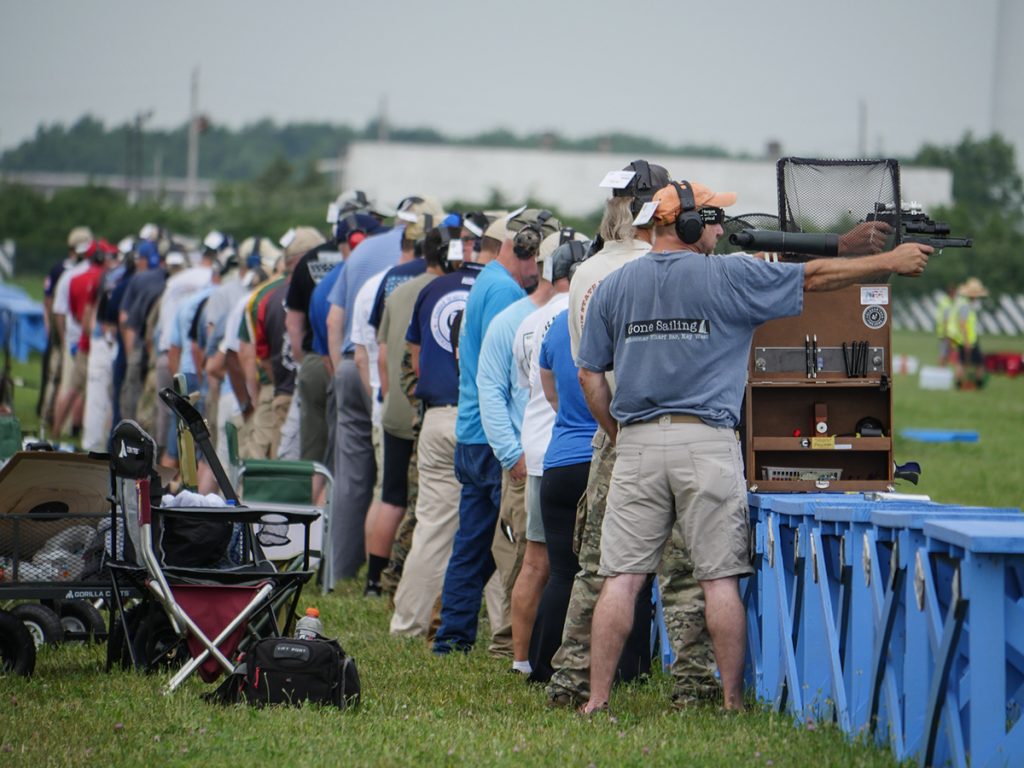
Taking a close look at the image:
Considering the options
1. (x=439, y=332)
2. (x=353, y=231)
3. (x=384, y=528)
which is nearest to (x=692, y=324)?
(x=439, y=332)

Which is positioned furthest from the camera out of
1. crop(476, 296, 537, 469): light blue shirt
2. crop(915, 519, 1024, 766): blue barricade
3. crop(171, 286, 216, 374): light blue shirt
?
crop(171, 286, 216, 374): light blue shirt

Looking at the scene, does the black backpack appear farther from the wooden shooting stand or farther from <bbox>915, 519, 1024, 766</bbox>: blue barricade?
<bbox>915, 519, 1024, 766</bbox>: blue barricade

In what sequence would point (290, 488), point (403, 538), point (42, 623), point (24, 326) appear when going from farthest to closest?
point (24, 326), point (290, 488), point (403, 538), point (42, 623)

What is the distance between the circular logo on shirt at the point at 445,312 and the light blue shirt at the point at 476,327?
2.13ft

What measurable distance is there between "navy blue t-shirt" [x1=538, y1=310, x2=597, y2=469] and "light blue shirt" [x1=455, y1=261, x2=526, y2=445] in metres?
1.13

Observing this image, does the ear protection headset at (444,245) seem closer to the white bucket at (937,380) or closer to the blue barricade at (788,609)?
the blue barricade at (788,609)

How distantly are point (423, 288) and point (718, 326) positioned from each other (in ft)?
11.7

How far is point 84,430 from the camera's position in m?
19.0

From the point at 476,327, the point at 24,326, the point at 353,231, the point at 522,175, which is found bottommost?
the point at 24,326

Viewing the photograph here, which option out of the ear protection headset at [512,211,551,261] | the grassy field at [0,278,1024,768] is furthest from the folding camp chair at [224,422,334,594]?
the ear protection headset at [512,211,551,261]

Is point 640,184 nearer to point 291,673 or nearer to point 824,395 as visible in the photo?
point 824,395

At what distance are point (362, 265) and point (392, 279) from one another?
1.01m

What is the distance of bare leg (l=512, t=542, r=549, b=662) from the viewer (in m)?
7.96

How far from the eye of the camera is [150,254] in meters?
17.9
